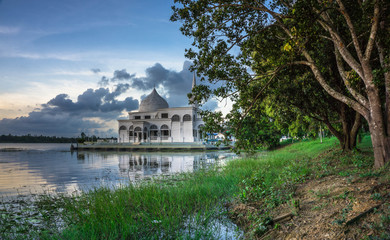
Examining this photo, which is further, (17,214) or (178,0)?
(178,0)

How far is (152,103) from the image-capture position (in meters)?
56.3

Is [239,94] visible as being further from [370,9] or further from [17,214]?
[17,214]

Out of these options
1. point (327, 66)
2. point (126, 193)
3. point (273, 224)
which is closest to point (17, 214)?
point (126, 193)

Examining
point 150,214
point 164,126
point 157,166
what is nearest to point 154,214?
point 150,214

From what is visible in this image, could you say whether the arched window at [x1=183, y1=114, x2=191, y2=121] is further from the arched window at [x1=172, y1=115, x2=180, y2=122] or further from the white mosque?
the arched window at [x1=172, y1=115, x2=180, y2=122]

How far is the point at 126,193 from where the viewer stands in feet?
21.8

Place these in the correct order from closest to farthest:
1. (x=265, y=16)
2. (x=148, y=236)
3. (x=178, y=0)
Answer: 1. (x=148, y=236)
2. (x=178, y=0)
3. (x=265, y=16)

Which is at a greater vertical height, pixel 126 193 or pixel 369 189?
pixel 369 189

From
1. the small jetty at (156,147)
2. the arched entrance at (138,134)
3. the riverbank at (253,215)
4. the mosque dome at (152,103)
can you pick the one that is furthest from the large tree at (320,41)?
the mosque dome at (152,103)

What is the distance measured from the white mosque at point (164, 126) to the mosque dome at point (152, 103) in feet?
1.28

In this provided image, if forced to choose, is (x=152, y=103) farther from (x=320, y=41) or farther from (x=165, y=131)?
(x=320, y=41)

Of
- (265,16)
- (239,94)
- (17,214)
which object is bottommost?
(17,214)

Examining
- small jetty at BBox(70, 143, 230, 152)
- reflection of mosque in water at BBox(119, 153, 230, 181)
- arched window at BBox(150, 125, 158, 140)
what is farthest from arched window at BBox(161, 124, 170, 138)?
reflection of mosque in water at BBox(119, 153, 230, 181)

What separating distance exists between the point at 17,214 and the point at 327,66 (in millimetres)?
11043
